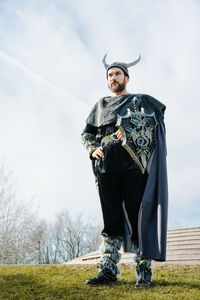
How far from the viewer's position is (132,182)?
341 centimetres

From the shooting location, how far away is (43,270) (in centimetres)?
441

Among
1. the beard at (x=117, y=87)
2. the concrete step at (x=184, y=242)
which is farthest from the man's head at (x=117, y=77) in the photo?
the concrete step at (x=184, y=242)

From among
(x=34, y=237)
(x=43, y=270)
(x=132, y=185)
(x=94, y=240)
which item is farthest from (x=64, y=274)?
(x=94, y=240)

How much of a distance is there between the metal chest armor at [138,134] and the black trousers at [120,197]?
16cm

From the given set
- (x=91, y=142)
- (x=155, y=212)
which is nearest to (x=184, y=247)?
(x=155, y=212)

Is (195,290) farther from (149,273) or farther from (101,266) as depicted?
(101,266)

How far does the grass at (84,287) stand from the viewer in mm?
2791

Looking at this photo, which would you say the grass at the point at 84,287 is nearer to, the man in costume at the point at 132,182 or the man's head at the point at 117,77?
the man in costume at the point at 132,182

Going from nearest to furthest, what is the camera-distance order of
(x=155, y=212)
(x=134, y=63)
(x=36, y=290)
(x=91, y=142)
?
(x=36, y=290) < (x=155, y=212) < (x=91, y=142) < (x=134, y=63)

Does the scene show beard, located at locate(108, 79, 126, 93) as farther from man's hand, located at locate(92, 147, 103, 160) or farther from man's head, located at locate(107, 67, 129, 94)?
man's hand, located at locate(92, 147, 103, 160)

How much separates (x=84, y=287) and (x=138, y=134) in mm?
1688

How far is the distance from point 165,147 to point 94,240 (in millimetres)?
23024

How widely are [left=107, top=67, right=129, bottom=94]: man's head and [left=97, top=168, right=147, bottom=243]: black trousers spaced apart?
42.3 inches

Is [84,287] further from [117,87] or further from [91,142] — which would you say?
[117,87]
